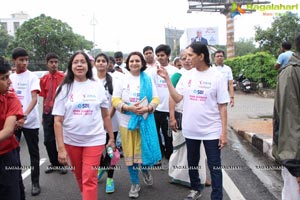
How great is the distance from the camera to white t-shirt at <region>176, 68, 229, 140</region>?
11.2 ft

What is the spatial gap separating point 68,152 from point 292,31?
1894 centimetres

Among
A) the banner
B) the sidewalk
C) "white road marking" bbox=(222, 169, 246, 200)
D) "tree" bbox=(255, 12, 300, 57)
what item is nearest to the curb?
the sidewalk

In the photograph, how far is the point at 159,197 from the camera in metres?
3.95

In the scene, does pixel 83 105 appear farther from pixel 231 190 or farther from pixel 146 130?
pixel 231 190

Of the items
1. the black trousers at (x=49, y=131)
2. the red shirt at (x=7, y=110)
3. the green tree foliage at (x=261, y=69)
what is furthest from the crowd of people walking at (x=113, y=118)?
the green tree foliage at (x=261, y=69)

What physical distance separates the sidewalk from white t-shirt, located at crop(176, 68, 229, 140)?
2228mm

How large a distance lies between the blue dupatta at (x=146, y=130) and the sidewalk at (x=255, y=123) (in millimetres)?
2213

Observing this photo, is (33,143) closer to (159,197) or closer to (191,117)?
(159,197)

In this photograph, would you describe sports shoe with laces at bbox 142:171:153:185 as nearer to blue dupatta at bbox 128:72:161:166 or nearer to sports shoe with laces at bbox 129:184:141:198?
sports shoe with laces at bbox 129:184:141:198

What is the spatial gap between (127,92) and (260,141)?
10.0 feet

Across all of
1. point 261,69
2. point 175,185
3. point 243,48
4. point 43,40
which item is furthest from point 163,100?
point 243,48

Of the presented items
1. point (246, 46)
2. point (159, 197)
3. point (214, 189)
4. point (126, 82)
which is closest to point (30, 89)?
point (126, 82)

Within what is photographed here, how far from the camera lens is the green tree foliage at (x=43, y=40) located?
123 feet

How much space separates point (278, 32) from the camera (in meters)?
19.4
